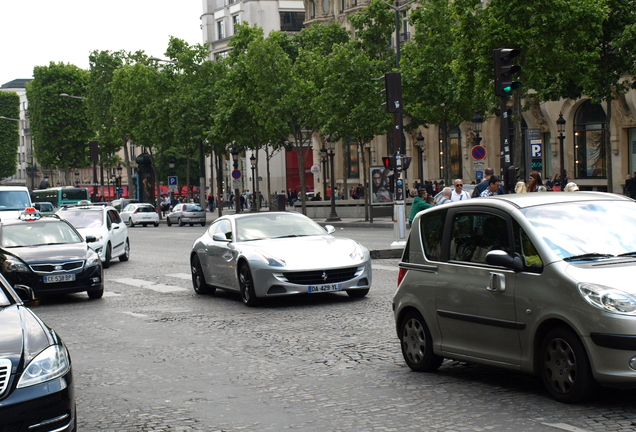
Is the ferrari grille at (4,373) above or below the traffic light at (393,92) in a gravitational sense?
below

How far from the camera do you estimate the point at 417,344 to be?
8680 millimetres

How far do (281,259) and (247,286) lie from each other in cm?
72

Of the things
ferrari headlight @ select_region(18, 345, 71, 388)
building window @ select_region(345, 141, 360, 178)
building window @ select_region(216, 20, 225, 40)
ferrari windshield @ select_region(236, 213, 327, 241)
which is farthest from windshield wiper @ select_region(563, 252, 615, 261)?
building window @ select_region(216, 20, 225, 40)

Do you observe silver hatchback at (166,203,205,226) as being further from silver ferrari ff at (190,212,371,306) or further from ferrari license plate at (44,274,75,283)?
silver ferrari ff at (190,212,371,306)

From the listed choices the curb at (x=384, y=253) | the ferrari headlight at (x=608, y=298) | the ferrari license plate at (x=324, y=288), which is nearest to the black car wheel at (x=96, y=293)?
the ferrari license plate at (x=324, y=288)

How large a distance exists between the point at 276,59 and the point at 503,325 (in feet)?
166

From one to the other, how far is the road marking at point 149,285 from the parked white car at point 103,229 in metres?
3.75

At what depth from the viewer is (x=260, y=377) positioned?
8.78 m

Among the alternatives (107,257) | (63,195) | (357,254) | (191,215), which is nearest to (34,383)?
(357,254)

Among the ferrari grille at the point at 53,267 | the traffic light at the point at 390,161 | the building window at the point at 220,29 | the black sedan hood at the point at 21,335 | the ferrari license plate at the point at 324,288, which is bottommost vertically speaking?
the ferrari license plate at the point at 324,288

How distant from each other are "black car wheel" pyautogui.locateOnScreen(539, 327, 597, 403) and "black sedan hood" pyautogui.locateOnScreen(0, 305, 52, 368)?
10.9ft

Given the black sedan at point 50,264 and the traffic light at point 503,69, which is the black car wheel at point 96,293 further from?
the traffic light at point 503,69

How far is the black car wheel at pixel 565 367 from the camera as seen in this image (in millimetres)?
6766

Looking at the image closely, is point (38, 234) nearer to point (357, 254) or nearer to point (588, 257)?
point (357, 254)
